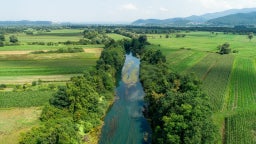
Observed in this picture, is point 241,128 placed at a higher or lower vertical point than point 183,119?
lower

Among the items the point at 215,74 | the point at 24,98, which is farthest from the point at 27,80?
the point at 215,74

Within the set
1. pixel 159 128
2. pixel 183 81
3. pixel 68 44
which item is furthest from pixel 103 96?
pixel 68 44

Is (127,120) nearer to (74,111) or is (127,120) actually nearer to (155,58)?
(74,111)

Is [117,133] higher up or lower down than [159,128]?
lower down

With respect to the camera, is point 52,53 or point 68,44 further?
point 68,44

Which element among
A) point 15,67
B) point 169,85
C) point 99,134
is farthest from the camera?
point 15,67

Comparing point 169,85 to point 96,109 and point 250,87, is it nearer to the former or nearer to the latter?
point 96,109
